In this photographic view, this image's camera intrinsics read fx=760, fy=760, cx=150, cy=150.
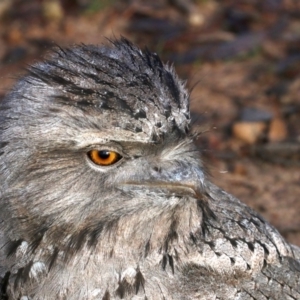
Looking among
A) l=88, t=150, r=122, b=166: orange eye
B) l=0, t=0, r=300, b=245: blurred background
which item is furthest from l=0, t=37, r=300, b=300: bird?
l=0, t=0, r=300, b=245: blurred background

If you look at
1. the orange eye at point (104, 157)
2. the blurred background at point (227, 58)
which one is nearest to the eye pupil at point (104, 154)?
the orange eye at point (104, 157)

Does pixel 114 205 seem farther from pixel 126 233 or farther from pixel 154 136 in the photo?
pixel 154 136

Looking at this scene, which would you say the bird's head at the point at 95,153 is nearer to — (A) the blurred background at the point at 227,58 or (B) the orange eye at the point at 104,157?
(B) the orange eye at the point at 104,157

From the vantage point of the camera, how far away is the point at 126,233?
3.33 m

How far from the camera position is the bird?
10.5 feet

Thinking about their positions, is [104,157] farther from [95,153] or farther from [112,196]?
[112,196]

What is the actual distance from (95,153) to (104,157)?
0.04 m

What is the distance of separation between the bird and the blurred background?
206 centimetres

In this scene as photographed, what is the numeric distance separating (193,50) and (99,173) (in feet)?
15.3

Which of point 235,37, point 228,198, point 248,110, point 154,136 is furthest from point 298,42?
point 154,136

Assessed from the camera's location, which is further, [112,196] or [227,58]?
[227,58]

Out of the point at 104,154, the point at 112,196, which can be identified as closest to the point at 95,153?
the point at 104,154

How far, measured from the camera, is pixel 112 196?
3268 millimetres

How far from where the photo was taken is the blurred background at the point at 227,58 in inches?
240
